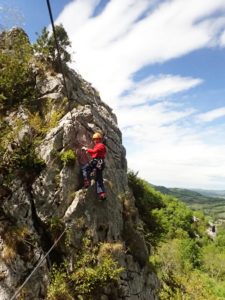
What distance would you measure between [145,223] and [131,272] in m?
11.3

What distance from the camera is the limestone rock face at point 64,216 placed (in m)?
17.0

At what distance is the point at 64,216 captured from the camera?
18797mm

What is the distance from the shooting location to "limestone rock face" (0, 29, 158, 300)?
17.0 metres

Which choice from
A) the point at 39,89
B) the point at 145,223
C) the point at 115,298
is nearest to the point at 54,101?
the point at 39,89

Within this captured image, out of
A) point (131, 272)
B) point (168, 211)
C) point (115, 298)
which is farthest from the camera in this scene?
point (168, 211)

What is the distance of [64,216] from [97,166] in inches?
122

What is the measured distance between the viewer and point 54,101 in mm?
23875

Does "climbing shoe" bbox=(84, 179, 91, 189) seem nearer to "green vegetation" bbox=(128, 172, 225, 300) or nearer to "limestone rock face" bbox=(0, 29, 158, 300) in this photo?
"limestone rock face" bbox=(0, 29, 158, 300)

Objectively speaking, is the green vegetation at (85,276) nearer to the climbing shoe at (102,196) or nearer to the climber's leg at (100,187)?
the climbing shoe at (102,196)

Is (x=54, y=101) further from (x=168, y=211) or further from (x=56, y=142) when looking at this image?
(x=168, y=211)

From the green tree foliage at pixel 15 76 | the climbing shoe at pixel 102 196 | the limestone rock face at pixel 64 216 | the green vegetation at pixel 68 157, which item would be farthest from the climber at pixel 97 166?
the green tree foliage at pixel 15 76

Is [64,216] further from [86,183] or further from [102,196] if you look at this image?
[102,196]

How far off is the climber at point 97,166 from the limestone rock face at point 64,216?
47 cm

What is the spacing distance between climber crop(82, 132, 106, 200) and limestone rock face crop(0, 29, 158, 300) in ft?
1.55
